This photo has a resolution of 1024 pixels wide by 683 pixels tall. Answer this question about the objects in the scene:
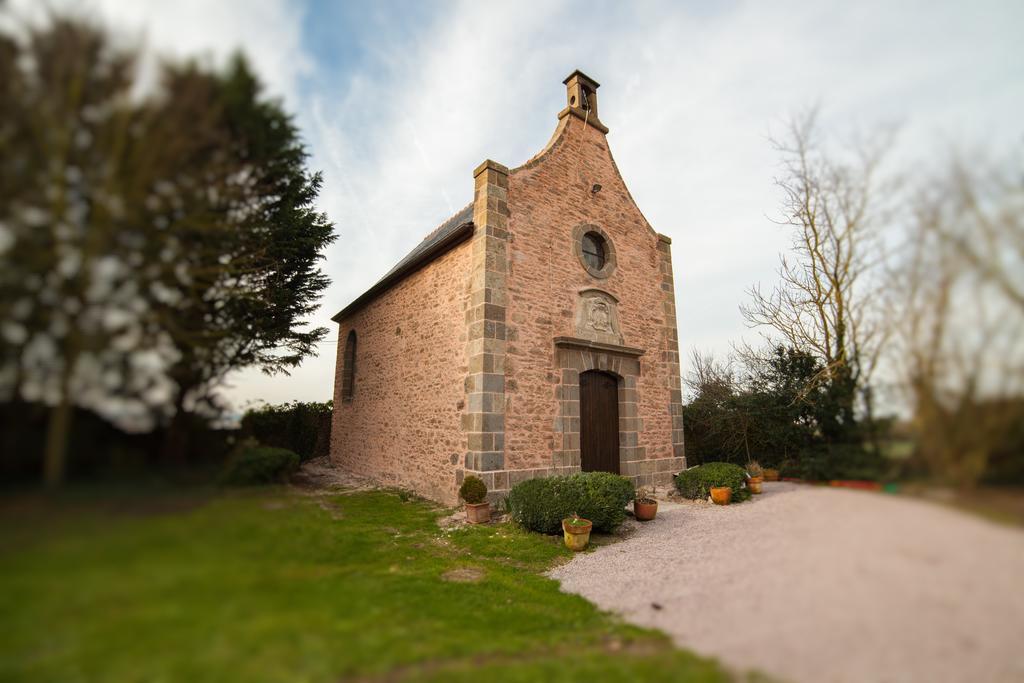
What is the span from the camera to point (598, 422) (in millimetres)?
9734

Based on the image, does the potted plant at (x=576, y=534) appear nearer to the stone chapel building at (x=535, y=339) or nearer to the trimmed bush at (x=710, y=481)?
the stone chapel building at (x=535, y=339)

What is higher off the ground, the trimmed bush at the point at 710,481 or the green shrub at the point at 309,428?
the green shrub at the point at 309,428

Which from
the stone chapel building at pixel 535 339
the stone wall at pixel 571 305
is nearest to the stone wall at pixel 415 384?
the stone chapel building at pixel 535 339

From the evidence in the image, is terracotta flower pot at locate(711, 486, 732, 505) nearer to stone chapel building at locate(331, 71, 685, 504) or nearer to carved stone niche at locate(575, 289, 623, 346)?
stone chapel building at locate(331, 71, 685, 504)

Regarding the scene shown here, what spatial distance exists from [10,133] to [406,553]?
203 inches

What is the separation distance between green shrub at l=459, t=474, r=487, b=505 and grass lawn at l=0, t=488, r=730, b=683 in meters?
3.91

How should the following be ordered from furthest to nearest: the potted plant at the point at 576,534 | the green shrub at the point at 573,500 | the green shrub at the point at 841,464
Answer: the green shrub at the point at 573,500
the potted plant at the point at 576,534
the green shrub at the point at 841,464

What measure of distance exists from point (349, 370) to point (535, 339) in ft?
27.9

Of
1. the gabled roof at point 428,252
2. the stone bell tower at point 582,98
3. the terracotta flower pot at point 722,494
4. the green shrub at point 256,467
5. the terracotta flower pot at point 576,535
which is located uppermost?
the stone bell tower at point 582,98

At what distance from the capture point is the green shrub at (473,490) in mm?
7336

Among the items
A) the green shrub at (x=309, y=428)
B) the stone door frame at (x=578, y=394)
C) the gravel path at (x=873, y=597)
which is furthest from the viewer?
the green shrub at (x=309, y=428)

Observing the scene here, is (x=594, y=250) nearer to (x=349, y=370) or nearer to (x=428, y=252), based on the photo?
(x=428, y=252)

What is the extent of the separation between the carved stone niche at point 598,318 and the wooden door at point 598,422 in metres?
0.85

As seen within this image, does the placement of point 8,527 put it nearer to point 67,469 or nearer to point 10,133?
point 67,469
